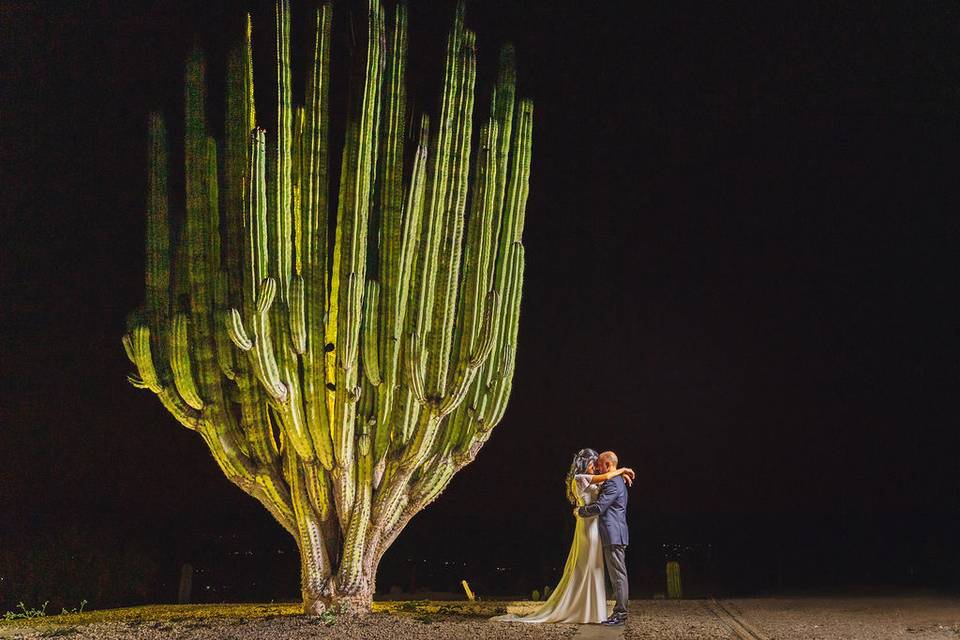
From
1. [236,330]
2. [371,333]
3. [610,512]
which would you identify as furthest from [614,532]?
[236,330]

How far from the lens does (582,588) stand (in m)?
9.12

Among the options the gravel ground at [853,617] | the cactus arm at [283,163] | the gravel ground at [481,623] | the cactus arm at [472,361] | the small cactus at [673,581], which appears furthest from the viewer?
the small cactus at [673,581]

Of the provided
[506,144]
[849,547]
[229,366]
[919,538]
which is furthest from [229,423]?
[919,538]

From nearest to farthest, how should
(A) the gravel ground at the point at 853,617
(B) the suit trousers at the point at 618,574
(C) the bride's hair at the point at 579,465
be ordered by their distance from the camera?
(A) the gravel ground at the point at 853,617 < (B) the suit trousers at the point at 618,574 < (C) the bride's hair at the point at 579,465

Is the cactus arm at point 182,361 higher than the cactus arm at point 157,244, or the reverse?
the cactus arm at point 157,244

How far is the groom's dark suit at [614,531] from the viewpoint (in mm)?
9021

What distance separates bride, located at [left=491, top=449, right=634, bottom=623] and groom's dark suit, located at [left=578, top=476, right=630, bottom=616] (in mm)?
107

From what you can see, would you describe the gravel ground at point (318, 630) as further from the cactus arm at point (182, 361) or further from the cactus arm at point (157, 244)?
the cactus arm at point (157, 244)

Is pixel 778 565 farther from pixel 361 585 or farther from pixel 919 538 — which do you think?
pixel 361 585

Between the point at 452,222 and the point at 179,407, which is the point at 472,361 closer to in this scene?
the point at 452,222

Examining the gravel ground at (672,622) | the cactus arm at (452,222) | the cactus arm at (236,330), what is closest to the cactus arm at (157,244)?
the cactus arm at (236,330)

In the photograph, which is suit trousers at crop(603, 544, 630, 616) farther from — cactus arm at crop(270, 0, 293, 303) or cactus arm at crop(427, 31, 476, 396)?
cactus arm at crop(270, 0, 293, 303)

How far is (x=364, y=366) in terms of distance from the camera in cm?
964

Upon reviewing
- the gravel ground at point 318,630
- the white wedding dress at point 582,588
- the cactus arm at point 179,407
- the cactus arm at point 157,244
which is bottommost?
the gravel ground at point 318,630
